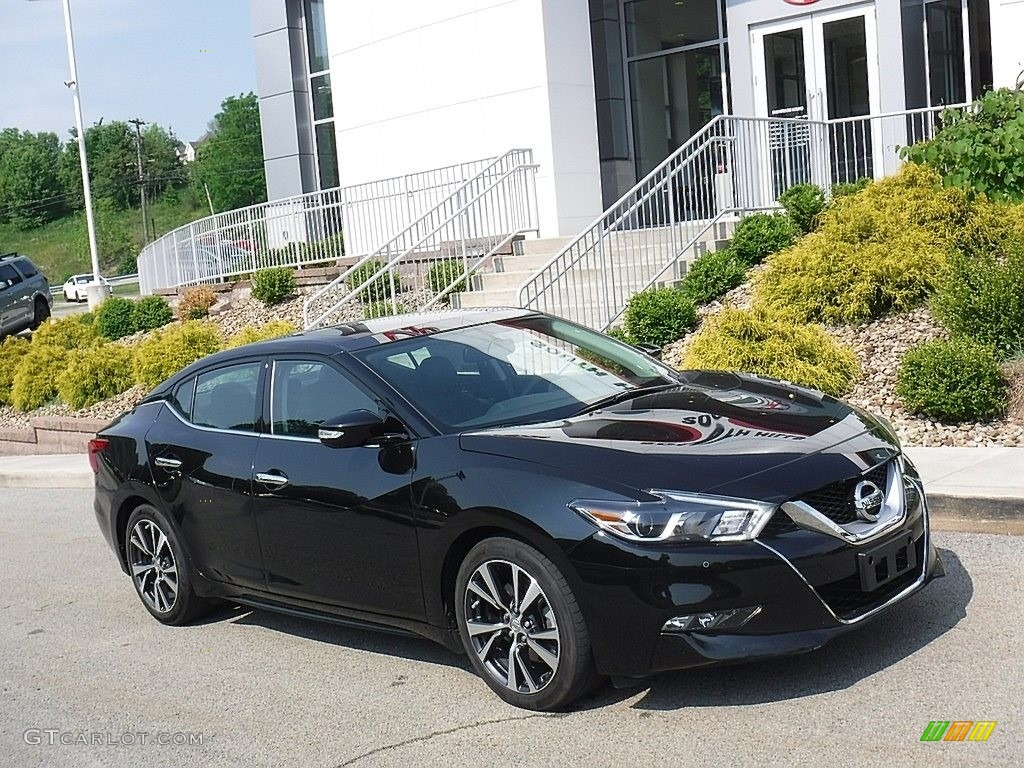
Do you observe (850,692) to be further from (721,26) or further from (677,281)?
(721,26)

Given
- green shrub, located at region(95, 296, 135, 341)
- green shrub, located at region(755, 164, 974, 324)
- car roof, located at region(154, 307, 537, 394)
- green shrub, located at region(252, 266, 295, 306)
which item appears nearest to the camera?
car roof, located at region(154, 307, 537, 394)

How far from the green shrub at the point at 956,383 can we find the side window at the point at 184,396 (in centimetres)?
549

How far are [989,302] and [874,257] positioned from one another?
161 centimetres

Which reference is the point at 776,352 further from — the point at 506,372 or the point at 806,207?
the point at 506,372

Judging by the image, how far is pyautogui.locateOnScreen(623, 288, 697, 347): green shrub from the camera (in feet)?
39.1

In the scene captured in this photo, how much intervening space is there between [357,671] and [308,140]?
21833 mm

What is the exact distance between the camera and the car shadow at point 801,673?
15.9 ft

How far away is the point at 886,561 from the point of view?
188 inches

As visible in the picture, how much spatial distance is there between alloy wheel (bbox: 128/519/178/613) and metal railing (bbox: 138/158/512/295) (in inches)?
486

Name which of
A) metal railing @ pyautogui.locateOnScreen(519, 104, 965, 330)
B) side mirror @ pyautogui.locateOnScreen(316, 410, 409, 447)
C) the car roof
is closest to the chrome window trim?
side mirror @ pyautogui.locateOnScreen(316, 410, 409, 447)

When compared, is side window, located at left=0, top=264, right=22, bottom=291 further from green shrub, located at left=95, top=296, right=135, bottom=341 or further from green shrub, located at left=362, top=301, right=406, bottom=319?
green shrub, located at left=362, top=301, right=406, bottom=319

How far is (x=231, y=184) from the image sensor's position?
397ft

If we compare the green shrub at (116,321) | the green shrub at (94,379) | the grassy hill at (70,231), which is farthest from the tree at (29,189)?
the green shrub at (94,379)

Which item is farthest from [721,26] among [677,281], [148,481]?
[148,481]
